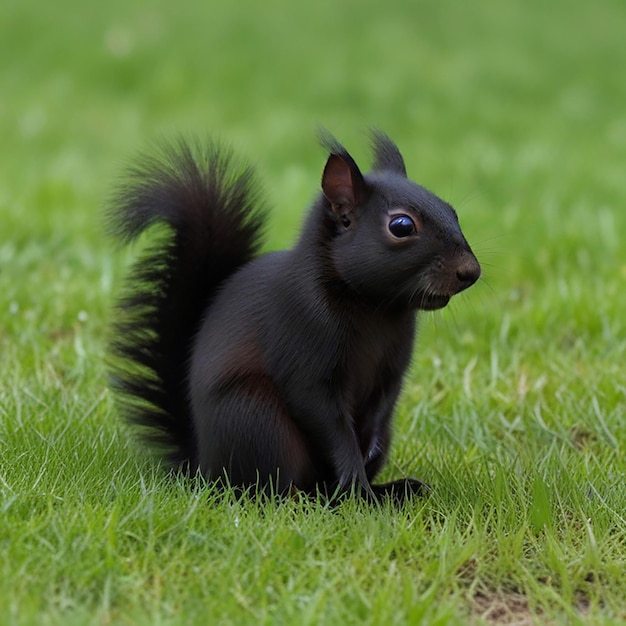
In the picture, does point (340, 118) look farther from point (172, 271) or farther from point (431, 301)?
point (431, 301)

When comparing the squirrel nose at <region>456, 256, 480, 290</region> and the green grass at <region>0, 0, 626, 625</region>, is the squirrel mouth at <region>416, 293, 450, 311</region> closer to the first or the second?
the squirrel nose at <region>456, 256, 480, 290</region>

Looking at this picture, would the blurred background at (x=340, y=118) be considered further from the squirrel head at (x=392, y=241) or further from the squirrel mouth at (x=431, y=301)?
the squirrel mouth at (x=431, y=301)

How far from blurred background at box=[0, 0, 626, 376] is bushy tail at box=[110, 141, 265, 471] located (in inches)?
11.6

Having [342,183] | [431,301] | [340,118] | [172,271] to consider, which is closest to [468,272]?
[431,301]

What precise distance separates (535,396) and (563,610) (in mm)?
1502

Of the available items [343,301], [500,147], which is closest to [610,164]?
[500,147]

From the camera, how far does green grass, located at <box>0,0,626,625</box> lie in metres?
2.19

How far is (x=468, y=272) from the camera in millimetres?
2445

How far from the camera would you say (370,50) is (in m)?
10.9

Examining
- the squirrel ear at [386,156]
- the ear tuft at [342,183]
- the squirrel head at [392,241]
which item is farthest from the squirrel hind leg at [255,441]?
the squirrel ear at [386,156]

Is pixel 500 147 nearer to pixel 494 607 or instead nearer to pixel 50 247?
pixel 50 247

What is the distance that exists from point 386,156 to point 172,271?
66 cm

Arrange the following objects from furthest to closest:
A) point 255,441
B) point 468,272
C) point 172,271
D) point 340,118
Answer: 1. point 340,118
2. point 172,271
3. point 255,441
4. point 468,272

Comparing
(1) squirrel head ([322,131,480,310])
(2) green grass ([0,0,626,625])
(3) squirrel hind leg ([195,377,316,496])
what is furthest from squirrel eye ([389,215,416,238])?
(2) green grass ([0,0,626,625])
